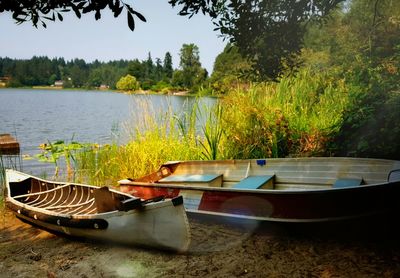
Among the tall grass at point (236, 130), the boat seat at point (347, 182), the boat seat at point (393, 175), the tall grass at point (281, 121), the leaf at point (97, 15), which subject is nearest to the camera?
the leaf at point (97, 15)

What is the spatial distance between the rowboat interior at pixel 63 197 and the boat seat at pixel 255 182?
4.65 ft

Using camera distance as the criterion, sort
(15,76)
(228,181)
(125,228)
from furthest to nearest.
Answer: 1. (15,76)
2. (228,181)
3. (125,228)

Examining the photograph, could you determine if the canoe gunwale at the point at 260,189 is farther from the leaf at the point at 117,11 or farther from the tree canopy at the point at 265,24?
the leaf at the point at 117,11

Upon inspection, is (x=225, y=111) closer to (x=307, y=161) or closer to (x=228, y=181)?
(x=228, y=181)

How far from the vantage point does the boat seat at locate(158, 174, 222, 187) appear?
5.05 m

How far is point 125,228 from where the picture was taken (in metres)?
3.81

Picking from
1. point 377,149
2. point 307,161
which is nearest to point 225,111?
point 307,161

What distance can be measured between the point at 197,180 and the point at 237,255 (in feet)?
4.92

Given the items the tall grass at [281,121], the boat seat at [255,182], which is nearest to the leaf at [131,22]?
the boat seat at [255,182]

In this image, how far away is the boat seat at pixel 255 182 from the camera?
15.1 feet

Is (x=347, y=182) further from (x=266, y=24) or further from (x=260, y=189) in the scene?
(x=266, y=24)

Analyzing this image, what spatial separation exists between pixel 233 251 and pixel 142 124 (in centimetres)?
390

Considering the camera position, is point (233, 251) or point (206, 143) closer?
point (233, 251)

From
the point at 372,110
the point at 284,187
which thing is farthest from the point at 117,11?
the point at 372,110
